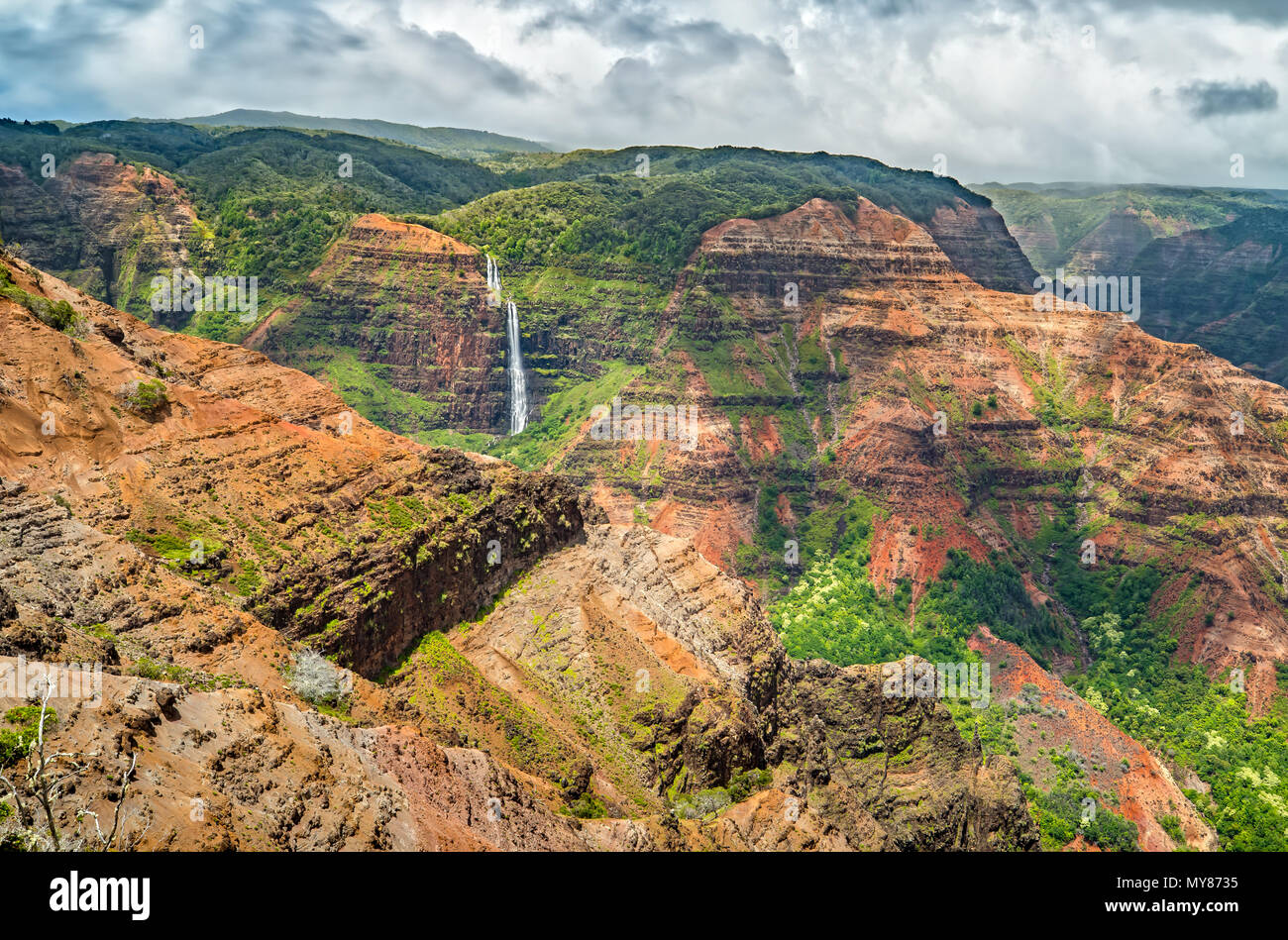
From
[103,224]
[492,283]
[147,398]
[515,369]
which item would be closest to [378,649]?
[147,398]

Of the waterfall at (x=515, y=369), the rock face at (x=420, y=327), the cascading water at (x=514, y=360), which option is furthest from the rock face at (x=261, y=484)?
the cascading water at (x=514, y=360)

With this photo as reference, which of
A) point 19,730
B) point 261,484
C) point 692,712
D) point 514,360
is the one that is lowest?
point 692,712

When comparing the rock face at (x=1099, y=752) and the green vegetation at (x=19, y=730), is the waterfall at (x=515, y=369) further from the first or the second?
the green vegetation at (x=19, y=730)

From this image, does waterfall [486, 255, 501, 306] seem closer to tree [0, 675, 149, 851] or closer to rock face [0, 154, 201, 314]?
rock face [0, 154, 201, 314]

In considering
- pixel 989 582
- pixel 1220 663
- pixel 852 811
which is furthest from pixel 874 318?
pixel 852 811

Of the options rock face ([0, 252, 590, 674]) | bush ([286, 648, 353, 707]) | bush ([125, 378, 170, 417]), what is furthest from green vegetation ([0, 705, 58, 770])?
bush ([125, 378, 170, 417])

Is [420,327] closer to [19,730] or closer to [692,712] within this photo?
[692,712]

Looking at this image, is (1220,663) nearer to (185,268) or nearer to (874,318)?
(874,318)

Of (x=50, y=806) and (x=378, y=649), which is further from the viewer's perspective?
(x=378, y=649)
